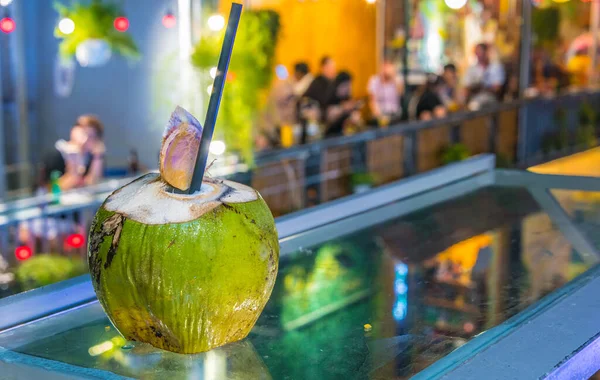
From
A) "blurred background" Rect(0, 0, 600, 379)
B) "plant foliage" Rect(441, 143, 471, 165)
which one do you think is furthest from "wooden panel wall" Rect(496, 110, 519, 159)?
"plant foliage" Rect(441, 143, 471, 165)

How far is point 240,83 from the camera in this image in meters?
5.78

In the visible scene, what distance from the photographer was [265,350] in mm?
959

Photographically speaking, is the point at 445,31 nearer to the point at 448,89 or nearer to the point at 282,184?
the point at 448,89

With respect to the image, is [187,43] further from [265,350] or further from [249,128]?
[265,350]

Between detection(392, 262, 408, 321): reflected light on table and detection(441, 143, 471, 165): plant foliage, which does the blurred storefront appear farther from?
detection(392, 262, 408, 321): reflected light on table

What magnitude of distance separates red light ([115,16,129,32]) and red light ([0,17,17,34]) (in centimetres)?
74

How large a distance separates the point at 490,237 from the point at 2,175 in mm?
4829

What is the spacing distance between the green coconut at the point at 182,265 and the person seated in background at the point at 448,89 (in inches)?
326

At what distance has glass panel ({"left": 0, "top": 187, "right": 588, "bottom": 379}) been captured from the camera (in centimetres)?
92

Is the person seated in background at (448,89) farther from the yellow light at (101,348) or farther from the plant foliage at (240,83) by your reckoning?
the yellow light at (101,348)

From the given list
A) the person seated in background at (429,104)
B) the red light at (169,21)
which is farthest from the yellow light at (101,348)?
the person seated in background at (429,104)

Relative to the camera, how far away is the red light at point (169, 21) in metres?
6.54

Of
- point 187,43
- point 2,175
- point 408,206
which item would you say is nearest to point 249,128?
point 187,43

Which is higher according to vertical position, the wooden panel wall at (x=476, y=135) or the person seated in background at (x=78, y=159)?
the person seated in background at (x=78, y=159)
